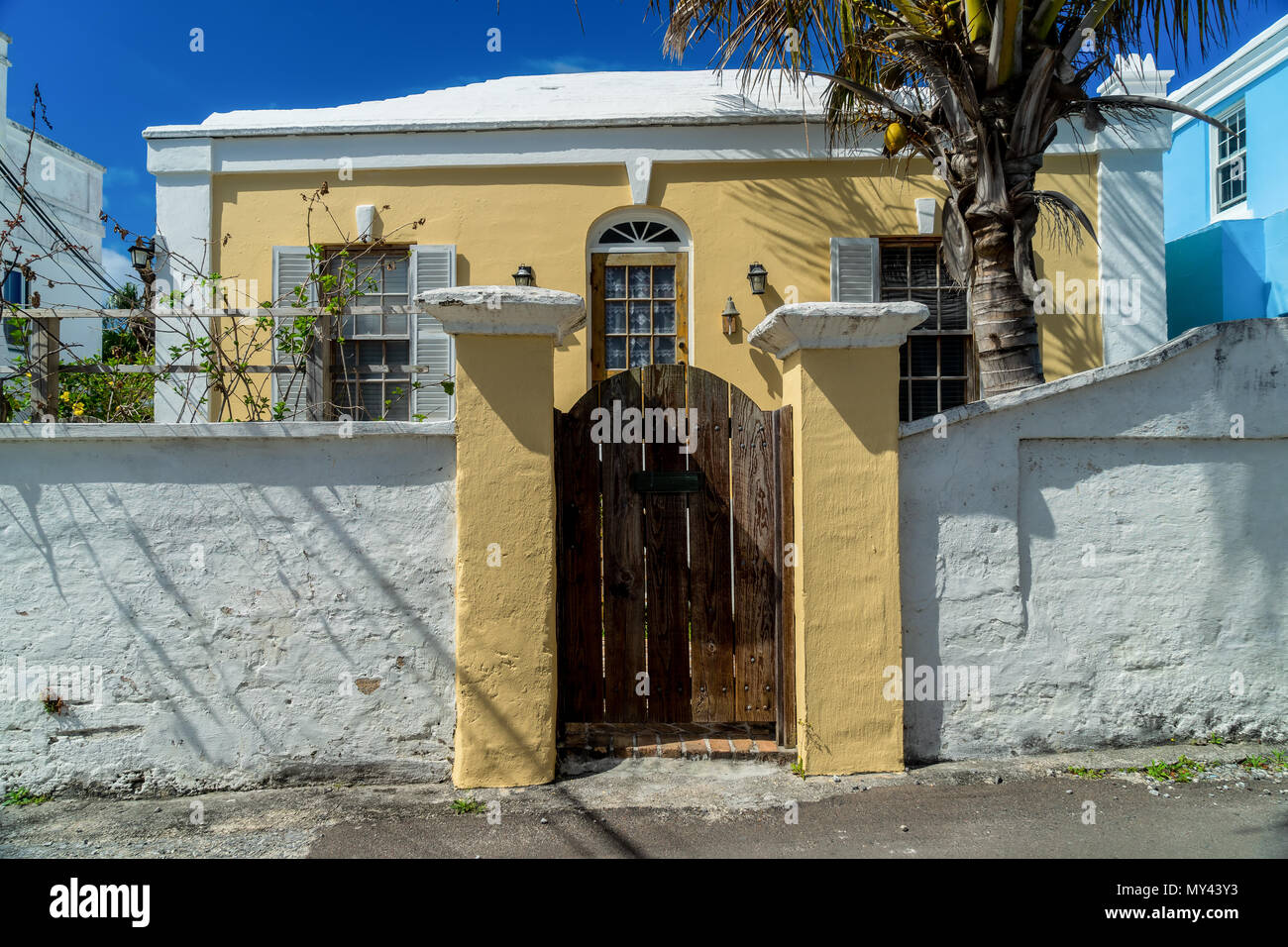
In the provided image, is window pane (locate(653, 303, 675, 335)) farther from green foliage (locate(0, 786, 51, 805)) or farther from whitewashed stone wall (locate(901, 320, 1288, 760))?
green foliage (locate(0, 786, 51, 805))

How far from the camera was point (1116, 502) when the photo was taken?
13.5 feet

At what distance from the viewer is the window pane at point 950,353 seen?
7.84 m

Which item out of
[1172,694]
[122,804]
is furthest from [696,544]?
[122,804]

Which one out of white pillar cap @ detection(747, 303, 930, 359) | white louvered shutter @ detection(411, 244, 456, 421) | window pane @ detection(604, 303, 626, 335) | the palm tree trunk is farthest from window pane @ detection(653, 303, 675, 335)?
white pillar cap @ detection(747, 303, 930, 359)

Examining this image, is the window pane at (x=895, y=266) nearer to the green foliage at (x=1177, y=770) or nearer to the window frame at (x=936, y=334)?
the window frame at (x=936, y=334)

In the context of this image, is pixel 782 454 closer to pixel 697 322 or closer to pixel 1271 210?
pixel 697 322

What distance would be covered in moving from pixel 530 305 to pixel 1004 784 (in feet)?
9.95

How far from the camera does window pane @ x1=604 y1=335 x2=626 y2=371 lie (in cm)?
787

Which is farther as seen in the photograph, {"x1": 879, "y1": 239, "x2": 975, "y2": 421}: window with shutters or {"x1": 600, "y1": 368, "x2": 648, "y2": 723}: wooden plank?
{"x1": 879, "y1": 239, "x2": 975, "y2": 421}: window with shutters

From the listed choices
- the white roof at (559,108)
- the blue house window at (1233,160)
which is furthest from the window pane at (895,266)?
the blue house window at (1233,160)

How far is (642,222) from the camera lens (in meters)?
7.91

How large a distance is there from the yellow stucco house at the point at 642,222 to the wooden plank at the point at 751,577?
358cm

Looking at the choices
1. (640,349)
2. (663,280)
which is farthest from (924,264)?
(640,349)

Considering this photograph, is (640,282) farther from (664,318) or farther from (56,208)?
(56,208)
